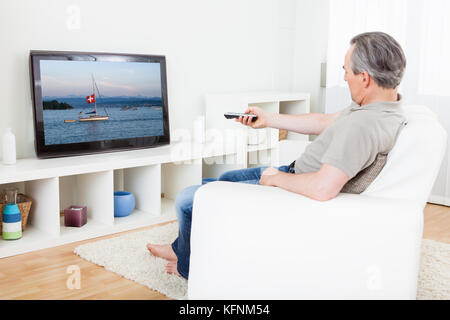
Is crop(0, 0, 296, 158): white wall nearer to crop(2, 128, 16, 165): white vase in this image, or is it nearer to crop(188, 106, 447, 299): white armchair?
crop(2, 128, 16, 165): white vase

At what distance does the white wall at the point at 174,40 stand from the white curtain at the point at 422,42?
773 mm

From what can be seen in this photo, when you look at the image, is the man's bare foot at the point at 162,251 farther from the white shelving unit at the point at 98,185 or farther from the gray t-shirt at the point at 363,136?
the gray t-shirt at the point at 363,136

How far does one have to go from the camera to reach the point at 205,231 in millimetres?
1737

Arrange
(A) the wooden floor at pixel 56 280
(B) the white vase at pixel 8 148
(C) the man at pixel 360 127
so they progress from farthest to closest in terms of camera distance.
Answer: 1. (B) the white vase at pixel 8 148
2. (A) the wooden floor at pixel 56 280
3. (C) the man at pixel 360 127

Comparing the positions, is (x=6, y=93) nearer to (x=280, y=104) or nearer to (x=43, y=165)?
(x=43, y=165)

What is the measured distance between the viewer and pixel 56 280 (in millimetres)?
2367

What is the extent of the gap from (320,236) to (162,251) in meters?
1.18

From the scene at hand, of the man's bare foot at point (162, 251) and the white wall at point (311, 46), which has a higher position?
the white wall at point (311, 46)

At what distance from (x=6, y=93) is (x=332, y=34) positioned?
2.61m

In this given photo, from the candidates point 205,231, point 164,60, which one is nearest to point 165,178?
point 164,60

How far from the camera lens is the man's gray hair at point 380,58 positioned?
1753 mm

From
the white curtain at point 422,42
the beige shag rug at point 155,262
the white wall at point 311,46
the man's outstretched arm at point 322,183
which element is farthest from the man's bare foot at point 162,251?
the white wall at point 311,46
